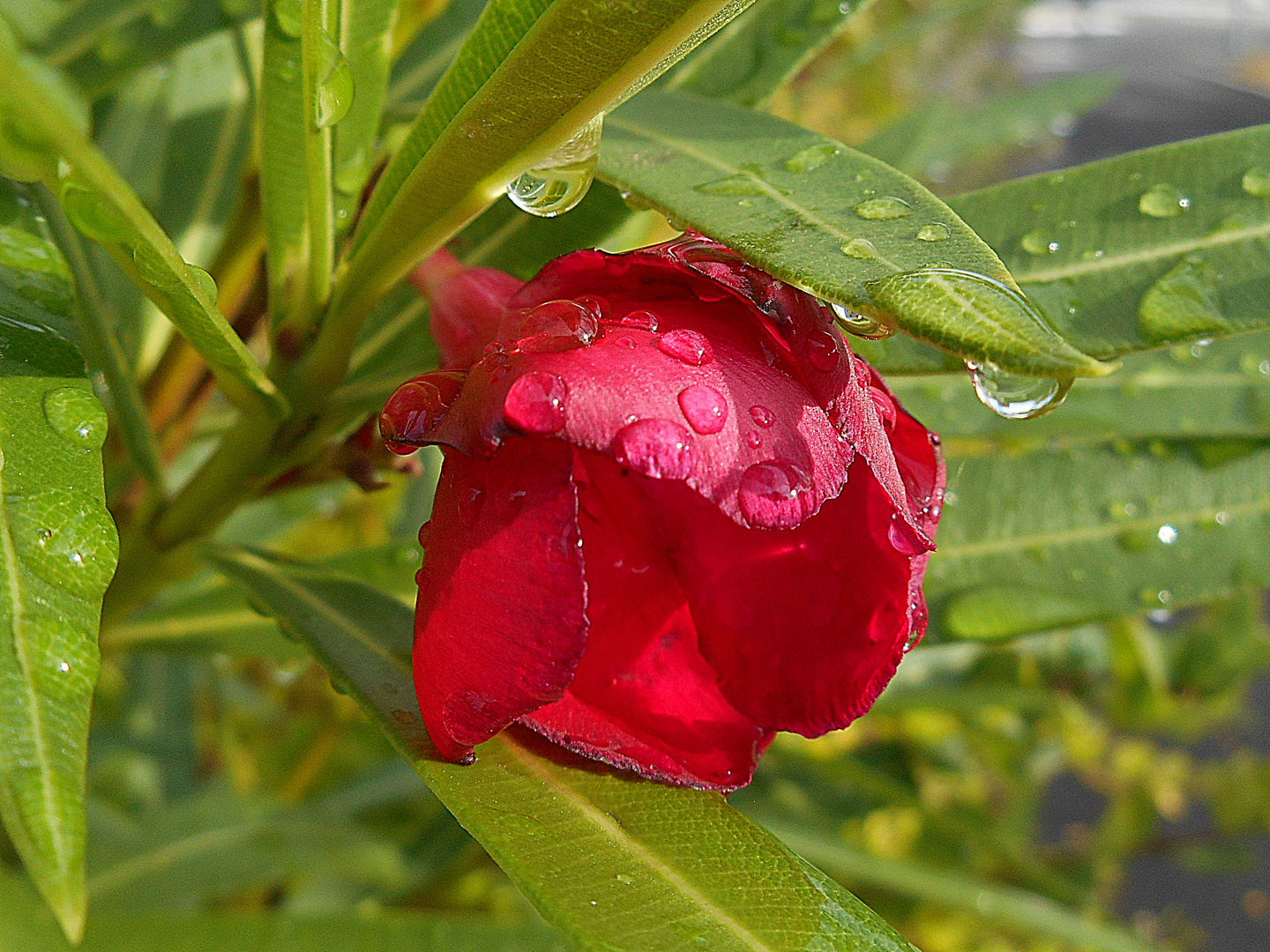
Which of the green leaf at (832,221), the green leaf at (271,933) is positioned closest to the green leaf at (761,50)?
the green leaf at (832,221)

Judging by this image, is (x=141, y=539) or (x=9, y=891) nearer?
(x=141, y=539)

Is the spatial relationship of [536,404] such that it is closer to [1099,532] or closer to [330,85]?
[330,85]

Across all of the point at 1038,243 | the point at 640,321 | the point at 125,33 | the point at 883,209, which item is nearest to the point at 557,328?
the point at 640,321

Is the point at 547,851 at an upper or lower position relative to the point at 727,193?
lower

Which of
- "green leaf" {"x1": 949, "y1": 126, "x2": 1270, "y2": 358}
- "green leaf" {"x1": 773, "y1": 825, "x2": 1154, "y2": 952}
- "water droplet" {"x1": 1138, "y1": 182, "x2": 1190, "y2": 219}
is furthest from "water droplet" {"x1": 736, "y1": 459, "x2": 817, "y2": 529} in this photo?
"green leaf" {"x1": 773, "y1": 825, "x2": 1154, "y2": 952}

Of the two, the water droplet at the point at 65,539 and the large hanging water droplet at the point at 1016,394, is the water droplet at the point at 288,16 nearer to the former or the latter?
the water droplet at the point at 65,539

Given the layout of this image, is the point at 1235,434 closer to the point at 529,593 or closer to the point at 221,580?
the point at 529,593

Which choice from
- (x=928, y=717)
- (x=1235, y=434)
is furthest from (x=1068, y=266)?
(x=928, y=717)
